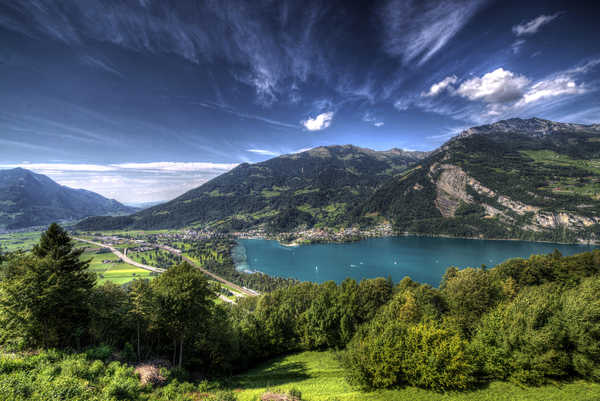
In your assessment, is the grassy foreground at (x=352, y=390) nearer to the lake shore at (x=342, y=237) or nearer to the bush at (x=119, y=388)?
the bush at (x=119, y=388)

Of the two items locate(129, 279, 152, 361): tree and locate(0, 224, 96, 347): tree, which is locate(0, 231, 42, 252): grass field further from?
locate(129, 279, 152, 361): tree

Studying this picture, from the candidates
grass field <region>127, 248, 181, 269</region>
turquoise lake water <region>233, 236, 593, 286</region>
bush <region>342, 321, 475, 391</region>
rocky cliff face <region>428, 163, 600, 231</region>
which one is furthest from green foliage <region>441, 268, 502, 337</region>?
rocky cliff face <region>428, 163, 600, 231</region>

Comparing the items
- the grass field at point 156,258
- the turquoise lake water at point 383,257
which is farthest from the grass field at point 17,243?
the turquoise lake water at point 383,257

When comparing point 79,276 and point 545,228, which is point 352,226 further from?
point 79,276

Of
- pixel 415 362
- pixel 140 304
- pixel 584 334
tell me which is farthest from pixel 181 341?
pixel 584 334

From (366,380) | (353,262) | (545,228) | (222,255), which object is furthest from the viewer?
(545,228)

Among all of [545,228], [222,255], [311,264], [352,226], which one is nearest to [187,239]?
[222,255]
